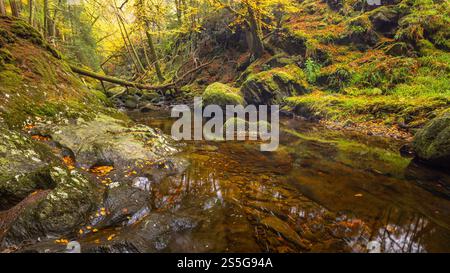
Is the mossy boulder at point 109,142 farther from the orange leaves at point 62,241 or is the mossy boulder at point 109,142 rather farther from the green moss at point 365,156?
the green moss at point 365,156

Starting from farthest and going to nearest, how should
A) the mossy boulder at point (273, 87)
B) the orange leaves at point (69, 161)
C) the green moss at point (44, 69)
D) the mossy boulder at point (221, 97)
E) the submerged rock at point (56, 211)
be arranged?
the mossy boulder at point (273, 87), the mossy boulder at point (221, 97), the green moss at point (44, 69), the orange leaves at point (69, 161), the submerged rock at point (56, 211)

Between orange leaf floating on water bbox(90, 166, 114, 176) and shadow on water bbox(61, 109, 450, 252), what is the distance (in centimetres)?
91

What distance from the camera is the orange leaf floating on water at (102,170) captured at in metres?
4.36

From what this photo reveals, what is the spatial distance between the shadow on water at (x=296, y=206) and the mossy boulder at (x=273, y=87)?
693 centimetres

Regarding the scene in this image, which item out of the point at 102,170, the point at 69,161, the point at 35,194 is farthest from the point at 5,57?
the point at 35,194

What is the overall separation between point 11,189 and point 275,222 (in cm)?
302

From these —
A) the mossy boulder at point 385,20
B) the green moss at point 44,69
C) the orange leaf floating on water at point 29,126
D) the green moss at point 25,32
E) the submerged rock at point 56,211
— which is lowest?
the submerged rock at point 56,211

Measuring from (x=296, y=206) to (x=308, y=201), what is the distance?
25 cm

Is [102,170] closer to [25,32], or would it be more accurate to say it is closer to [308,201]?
[308,201]

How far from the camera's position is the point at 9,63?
5.38 meters

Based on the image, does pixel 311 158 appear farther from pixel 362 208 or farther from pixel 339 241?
pixel 339 241

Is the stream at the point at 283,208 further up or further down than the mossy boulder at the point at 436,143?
further down

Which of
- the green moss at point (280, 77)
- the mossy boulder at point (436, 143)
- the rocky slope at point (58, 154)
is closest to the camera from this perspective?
the rocky slope at point (58, 154)

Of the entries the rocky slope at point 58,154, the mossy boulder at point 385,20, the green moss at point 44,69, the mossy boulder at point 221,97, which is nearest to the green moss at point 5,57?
the rocky slope at point 58,154
